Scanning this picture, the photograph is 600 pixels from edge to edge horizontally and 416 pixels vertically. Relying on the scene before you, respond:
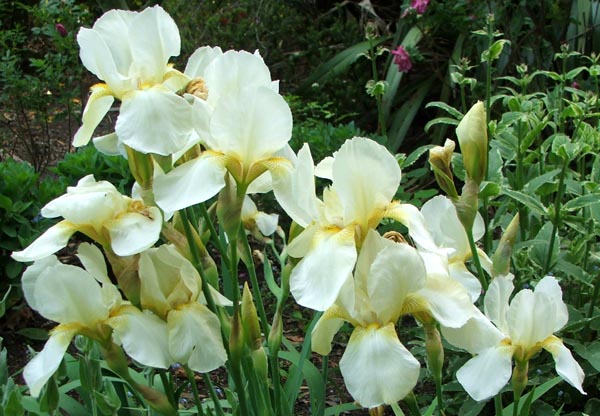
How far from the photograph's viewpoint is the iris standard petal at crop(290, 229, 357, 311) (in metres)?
0.89

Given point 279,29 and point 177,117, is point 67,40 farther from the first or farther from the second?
point 177,117

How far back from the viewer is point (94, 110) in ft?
3.70

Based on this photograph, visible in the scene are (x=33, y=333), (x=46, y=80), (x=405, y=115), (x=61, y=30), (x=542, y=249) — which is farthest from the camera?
(x=405, y=115)

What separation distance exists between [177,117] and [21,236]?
2214 mm

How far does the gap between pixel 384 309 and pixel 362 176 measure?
0.17 meters

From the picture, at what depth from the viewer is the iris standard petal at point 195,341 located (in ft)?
3.38

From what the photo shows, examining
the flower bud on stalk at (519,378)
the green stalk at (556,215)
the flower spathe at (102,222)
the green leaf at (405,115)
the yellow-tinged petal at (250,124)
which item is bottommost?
the green leaf at (405,115)

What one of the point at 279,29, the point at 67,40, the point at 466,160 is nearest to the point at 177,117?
the point at 466,160

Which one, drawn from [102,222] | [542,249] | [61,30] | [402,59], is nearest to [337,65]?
[402,59]

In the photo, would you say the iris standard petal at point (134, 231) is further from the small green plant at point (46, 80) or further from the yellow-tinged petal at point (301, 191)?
the small green plant at point (46, 80)

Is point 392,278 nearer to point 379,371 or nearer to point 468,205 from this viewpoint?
point 379,371

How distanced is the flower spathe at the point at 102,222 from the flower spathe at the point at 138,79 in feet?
0.28

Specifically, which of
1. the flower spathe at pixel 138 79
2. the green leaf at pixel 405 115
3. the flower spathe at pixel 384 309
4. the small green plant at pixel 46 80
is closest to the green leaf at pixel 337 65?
the green leaf at pixel 405 115

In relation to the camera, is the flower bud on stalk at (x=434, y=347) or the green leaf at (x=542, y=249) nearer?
the flower bud on stalk at (x=434, y=347)
